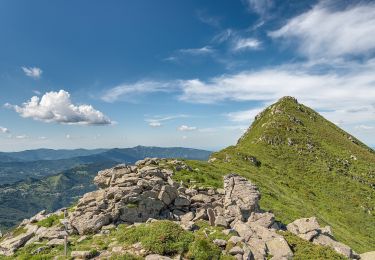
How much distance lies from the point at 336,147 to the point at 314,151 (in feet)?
50.8

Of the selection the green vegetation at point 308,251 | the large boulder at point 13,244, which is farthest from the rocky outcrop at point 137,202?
the green vegetation at point 308,251

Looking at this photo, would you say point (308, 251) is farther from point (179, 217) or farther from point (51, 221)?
point (51, 221)

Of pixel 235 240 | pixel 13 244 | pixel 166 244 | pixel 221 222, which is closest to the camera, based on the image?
pixel 166 244

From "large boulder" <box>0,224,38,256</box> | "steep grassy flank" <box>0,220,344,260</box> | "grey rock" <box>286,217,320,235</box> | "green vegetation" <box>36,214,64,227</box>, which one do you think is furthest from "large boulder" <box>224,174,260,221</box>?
"large boulder" <box>0,224,38,256</box>

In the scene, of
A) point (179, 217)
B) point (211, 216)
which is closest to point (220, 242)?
point (211, 216)

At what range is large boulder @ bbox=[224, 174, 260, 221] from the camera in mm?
35562

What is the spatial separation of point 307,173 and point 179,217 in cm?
7309

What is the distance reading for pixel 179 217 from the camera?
3600cm

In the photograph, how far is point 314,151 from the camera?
112688 mm

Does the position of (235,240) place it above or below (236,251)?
above

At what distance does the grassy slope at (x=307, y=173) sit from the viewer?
60.1 metres

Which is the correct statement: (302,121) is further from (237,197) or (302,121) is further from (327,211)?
(237,197)

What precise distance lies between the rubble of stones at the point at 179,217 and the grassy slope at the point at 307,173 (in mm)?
11583

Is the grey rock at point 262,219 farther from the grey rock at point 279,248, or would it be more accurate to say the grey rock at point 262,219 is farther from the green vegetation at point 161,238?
the green vegetation at point 161,238
